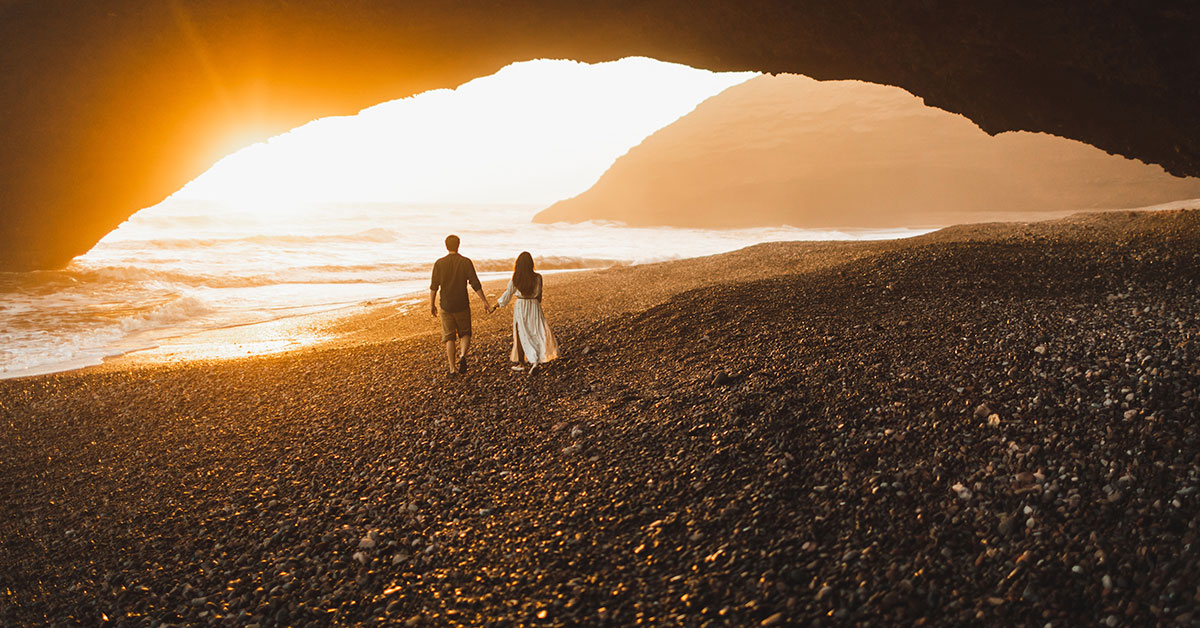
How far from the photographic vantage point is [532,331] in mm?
7391

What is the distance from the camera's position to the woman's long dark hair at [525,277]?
735 cm

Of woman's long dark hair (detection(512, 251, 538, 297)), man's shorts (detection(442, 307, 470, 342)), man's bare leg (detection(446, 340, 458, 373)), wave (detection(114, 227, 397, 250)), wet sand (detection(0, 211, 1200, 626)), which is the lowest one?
wet sand (detection(0, 211, 1200, 626))

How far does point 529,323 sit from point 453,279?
1188 millimetres

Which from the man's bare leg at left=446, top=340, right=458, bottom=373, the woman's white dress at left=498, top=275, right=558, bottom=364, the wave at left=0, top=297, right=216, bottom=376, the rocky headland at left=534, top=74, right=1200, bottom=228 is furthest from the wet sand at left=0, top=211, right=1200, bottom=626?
the rocky headland at left=534, top=74, right=1200, bottom=228

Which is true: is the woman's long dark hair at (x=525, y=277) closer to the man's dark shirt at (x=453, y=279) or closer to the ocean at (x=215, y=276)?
the man's dark shirt at (x=453, y=279)

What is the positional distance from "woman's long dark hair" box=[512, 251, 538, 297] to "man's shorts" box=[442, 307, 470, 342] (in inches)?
32.8

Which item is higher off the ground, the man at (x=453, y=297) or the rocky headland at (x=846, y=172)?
the rocky headland at (x=846, y=172)

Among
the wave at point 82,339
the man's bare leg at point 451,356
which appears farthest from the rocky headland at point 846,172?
the wave at point 82,339

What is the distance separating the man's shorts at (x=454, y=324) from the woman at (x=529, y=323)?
0.56 meters

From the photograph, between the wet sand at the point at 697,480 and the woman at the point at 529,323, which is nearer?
the wet sand at the point at 697,480

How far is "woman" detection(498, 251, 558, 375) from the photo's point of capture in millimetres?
7309

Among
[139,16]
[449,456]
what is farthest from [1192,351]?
[139,16]

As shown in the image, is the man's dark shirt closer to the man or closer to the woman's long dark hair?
the man

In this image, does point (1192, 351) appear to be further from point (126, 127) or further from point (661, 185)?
point (661, 185)
